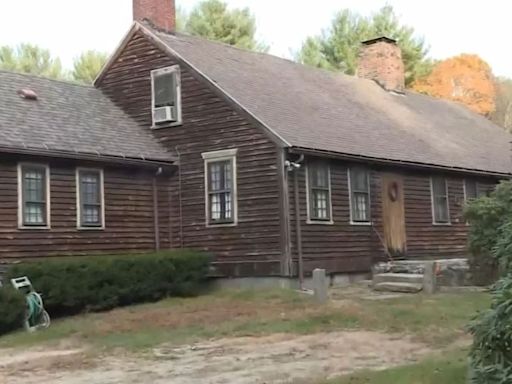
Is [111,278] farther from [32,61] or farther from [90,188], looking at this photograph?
[32,61]

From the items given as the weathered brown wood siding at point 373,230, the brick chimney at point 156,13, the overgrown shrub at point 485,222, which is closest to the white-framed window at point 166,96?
the brick chimney at point 156,13

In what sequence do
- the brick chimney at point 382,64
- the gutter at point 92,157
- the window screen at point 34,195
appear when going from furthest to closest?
the brick chimney at point 382,64 < the window screen at point 34,195 < the gutter at point 92,157

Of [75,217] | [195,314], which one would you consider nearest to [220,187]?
[75,217]

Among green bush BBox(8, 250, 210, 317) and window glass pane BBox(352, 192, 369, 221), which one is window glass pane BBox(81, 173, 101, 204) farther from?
window glass pane BBox(352, 192, 369, 221)

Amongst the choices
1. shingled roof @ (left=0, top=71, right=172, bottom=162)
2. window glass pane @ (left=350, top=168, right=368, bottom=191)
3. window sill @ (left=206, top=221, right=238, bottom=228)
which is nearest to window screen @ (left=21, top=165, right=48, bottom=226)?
shingled roof @ (left=0, top=71, right=172, bottom=162)

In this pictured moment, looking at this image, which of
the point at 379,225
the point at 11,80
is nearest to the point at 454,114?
the point at 379,225

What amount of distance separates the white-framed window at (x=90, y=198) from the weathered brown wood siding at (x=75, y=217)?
114mm

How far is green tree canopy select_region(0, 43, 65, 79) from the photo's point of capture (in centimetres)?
5047

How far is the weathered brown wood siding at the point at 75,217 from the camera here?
1809cm

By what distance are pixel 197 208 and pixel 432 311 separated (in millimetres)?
7882

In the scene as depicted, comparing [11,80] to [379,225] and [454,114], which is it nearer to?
[379,225]

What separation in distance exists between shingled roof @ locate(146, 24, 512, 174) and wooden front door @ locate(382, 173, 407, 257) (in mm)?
765

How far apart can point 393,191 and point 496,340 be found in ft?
57.8

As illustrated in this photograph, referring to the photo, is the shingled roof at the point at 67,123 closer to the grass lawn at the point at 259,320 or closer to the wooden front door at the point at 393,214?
the grass lawn at the point at 259,320
